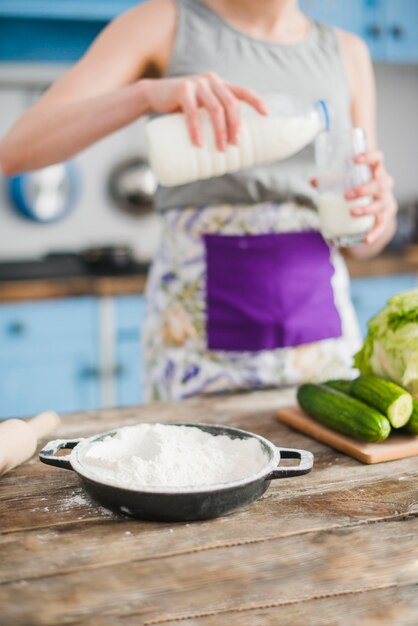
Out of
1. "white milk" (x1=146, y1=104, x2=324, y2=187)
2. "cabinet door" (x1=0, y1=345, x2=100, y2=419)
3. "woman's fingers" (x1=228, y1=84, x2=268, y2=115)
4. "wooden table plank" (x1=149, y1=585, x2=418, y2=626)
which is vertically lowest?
Answer: "cabinet door" (x1=0, y1=345, x2=100, y2=419)

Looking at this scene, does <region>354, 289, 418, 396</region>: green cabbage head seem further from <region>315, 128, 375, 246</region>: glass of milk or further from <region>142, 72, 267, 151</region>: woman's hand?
<region>142, 72, 267, 151</region>: woman's hand

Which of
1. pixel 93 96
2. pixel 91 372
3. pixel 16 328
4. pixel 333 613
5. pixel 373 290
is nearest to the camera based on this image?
pixel 333 613

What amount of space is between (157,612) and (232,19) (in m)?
1.17

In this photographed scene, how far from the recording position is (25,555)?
2.22 feet

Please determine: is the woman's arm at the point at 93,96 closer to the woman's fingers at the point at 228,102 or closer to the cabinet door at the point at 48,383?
the woman's fingers at the point at 228,102

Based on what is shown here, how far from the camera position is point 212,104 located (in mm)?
1001

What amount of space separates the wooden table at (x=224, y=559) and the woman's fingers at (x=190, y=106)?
0.50 meters

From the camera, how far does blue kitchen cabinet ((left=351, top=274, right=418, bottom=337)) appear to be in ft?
9.12

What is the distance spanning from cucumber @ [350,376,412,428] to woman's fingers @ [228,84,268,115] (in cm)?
42

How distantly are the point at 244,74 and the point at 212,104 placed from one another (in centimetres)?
44

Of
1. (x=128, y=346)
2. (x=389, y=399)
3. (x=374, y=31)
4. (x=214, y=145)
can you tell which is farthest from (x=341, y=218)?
(x=374, y=31)

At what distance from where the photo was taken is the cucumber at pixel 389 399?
950 mm

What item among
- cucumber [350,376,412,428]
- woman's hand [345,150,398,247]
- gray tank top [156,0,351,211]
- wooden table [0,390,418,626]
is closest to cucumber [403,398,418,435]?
cucumber [350,376,412,428]

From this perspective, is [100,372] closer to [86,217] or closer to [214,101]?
[86,217]
